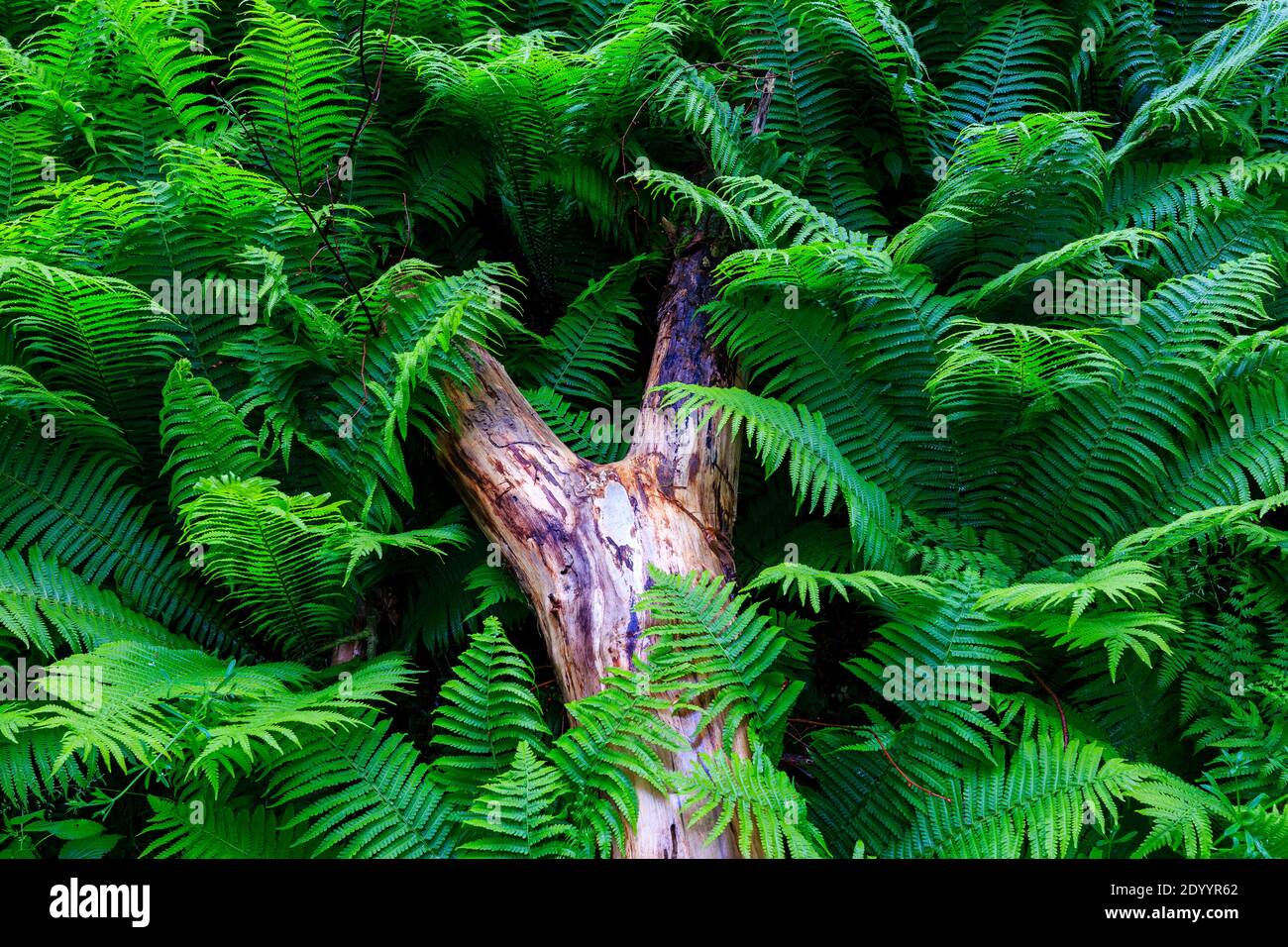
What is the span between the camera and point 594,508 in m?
2.99

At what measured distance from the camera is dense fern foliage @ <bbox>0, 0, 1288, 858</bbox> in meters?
2.42

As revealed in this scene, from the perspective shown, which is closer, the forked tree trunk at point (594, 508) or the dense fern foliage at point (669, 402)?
the dense fern foliage at point (669, 402)

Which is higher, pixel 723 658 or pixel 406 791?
pixel 723 658

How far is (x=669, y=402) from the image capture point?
2.96m

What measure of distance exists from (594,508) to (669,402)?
43cm

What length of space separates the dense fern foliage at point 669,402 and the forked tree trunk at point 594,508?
0.12 meters

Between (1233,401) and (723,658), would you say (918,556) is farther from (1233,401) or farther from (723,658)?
(1233,401)

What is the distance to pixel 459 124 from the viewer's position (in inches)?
153

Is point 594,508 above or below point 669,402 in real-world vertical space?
below

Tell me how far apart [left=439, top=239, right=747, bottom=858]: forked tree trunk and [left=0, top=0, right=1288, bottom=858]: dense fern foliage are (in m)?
0.12

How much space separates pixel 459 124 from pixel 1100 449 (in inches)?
113

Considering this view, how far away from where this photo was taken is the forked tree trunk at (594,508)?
2.74 m

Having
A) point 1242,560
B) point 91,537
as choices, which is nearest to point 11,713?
point 91,537

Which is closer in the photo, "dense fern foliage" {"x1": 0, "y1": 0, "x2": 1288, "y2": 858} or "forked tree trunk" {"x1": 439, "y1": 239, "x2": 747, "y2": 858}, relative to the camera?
"dense fern foliage" {"x1": 0, "y1": 0, "x2": 1288, "y2": 858}
